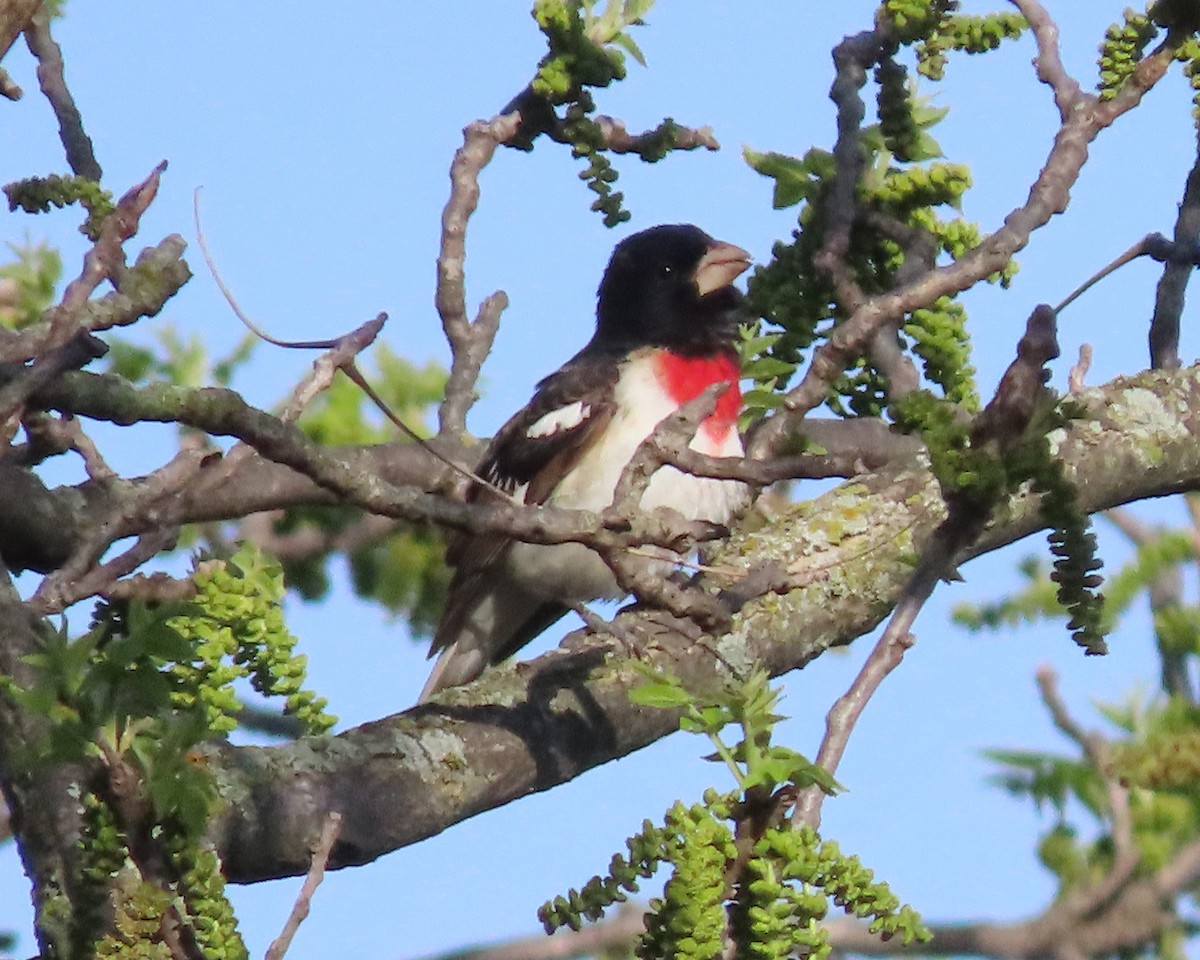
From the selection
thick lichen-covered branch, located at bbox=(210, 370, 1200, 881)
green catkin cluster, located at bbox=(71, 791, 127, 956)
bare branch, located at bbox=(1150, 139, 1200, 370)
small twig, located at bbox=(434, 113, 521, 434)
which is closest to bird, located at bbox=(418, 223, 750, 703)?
small twig, located at bbox=(434, 113, 521, 434)

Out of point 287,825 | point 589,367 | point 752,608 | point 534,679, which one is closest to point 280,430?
point 287,825

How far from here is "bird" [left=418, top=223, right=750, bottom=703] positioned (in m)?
5.60

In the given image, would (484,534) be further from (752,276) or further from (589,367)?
(589,367)

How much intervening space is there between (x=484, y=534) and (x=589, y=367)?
3500 millimetres

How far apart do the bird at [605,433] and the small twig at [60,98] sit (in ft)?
4.87

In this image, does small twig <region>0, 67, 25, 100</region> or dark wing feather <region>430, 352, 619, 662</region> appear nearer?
small twig <region>0, 67, 25, 100</region>

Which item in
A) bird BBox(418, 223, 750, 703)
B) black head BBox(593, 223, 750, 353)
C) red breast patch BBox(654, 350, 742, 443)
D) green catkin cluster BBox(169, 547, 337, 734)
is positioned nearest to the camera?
green catkin cluster BBox(169, 547, 337, 734)

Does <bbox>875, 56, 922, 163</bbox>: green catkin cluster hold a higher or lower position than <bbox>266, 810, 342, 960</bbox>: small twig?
higher

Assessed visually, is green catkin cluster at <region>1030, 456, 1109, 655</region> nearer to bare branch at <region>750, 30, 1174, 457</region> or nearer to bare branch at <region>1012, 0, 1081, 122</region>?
bare branch at <region>750, 30, 1174, 457</region>

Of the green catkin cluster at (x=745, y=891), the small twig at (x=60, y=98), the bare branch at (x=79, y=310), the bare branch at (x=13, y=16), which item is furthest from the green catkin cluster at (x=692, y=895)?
the small twig at (x=60, y=98)

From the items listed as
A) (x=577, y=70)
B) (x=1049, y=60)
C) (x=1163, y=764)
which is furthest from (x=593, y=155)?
(x=1163, y=764)

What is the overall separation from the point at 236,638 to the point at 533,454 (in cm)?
283

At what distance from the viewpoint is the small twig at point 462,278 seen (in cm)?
451

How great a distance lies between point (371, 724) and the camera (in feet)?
11.9
